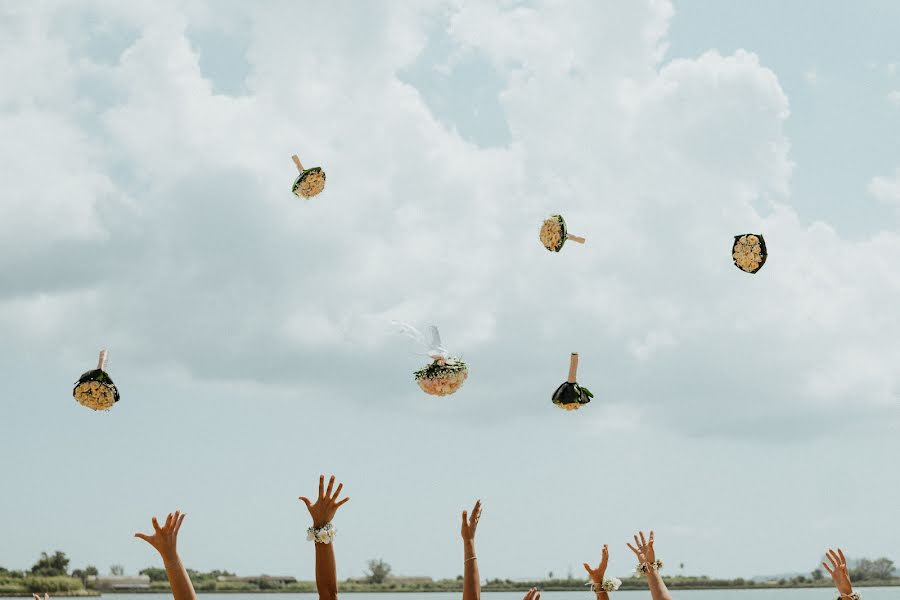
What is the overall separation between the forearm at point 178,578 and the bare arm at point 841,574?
572cm

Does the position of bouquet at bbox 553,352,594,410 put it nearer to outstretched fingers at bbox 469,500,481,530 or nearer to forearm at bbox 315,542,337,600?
outstretched fingers at bbox 469,500,481,530

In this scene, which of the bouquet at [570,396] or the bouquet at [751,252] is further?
the bouquet at [751,252]

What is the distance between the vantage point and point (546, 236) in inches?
603

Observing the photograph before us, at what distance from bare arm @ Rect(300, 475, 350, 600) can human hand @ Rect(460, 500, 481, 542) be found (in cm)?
94

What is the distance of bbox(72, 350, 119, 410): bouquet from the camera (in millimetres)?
12719

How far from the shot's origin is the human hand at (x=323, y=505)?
7.37 m

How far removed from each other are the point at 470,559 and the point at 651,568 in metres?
2.49

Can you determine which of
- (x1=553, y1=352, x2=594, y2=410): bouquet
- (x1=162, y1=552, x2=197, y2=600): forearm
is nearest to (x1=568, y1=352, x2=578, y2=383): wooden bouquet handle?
(x1=553, y1=352, x2=594, y2=410): bouquet

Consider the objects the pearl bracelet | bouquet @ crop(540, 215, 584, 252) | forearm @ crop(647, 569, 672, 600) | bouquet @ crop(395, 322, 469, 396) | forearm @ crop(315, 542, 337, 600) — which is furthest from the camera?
bouquet @ crop(540, 215, 584, 252)

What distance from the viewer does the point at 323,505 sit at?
743cm

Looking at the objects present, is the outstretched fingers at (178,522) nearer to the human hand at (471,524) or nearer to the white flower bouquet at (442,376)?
the human hand at (471,524)

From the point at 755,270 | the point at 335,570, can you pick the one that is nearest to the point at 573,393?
the point at 755,270

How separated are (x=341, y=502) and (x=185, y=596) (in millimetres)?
1327

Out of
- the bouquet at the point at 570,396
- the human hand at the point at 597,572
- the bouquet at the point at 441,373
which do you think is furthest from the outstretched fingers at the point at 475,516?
the bouquet at the point at 570,396
